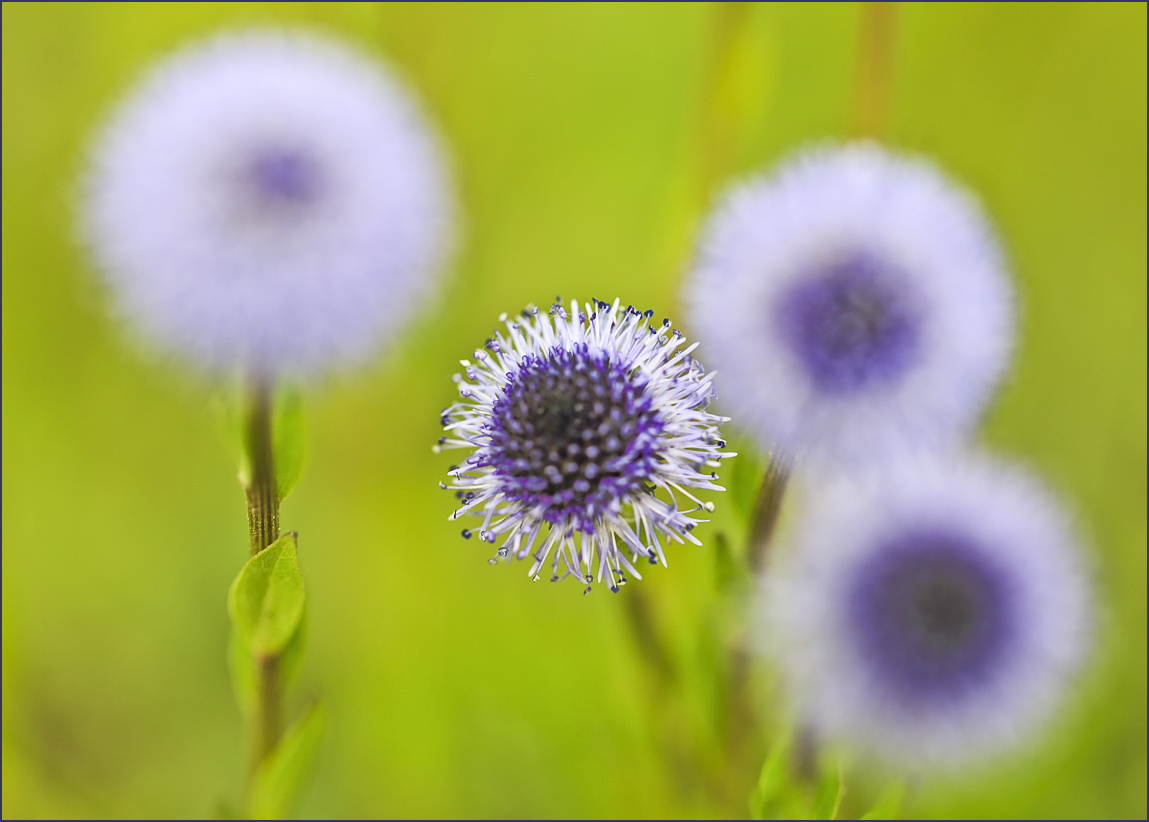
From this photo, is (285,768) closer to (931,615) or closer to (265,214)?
(265,214)

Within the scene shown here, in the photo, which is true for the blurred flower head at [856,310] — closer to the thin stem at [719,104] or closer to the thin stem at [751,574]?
the thin stem at [751,574]

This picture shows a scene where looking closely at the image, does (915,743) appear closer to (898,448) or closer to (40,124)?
(898,448)

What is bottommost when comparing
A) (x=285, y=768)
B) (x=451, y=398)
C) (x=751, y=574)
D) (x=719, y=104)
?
(x=285, y=768)

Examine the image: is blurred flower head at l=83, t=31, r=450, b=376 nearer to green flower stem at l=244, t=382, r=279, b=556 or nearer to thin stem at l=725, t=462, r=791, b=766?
green flower stem at l=244, t=382, r=279, b=556

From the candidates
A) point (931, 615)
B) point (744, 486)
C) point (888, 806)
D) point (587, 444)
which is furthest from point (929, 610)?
point (587, 444)

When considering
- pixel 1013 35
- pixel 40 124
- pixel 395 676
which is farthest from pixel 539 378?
pixel 1013 35

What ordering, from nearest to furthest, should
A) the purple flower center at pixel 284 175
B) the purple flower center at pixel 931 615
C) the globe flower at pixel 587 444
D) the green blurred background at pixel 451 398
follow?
the globe flower at pixel 587 444 < the purple flower center at pixel 284 175 < the purple flower center at pixel 931 615 < the green blurred background at pixel 451 398

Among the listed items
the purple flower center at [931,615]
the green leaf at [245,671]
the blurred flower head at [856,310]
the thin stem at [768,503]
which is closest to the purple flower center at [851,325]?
the blurred flower head at [856,310]
